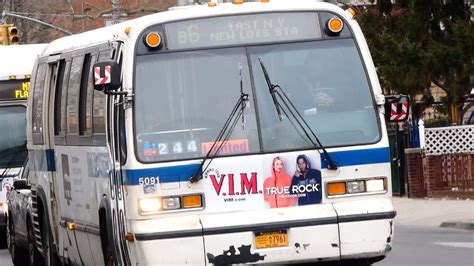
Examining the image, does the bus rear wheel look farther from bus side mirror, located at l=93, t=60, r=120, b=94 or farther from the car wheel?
bus side mirror, located at l=93, t=60, r=120, b=94

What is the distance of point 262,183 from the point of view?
11156 millimetres

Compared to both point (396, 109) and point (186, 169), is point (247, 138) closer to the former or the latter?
point (186, 169)

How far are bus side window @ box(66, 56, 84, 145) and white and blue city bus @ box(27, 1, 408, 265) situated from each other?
6.55 feet

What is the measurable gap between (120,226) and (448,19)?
1827 cm

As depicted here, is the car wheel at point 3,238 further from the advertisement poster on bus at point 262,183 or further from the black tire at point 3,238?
the advertisement poster on bus at point 262,183

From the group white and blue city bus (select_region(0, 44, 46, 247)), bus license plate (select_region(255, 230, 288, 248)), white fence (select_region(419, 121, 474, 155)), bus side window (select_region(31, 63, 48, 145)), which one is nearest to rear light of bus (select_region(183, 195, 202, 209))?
bus license plate (select_region(255, 230, 288, 248))

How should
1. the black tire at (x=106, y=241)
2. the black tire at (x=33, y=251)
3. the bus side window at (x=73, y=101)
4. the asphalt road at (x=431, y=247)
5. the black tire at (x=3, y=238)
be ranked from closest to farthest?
the black tire at (x=106, y=241) → the bus side window at (x=73, y=101) → the asphalt road at (x=431, y=247) → the black tire at (x=33, y=251) → the black tire at (x=3, y=238)

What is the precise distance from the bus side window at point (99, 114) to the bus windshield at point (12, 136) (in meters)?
9.59

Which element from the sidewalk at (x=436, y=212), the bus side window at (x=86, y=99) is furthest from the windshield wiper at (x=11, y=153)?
the bus side window at (x=86, y=99)

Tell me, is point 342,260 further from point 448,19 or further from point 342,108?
point 448,19

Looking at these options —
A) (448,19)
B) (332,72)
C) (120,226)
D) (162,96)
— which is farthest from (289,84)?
(448,19)

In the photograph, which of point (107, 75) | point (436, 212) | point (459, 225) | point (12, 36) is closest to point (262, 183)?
point (107, 75)

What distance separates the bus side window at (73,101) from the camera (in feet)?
45.4

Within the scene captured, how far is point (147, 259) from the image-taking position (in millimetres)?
10930
